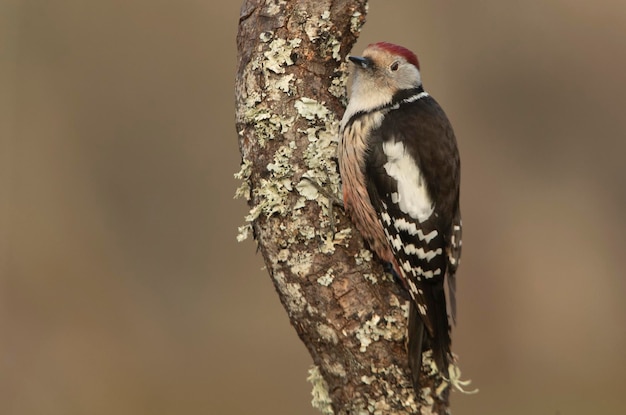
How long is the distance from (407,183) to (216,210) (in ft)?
8.93

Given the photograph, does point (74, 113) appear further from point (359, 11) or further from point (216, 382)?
point (359, 11)

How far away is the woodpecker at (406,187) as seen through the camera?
9.48ft

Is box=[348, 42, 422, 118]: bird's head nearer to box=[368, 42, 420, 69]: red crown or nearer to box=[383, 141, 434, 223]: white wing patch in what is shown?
box=[368, 42, 420, 69]: red crown

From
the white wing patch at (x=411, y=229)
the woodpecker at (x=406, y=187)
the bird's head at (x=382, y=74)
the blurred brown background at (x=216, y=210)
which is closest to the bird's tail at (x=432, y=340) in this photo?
the woodpecker at (x=406, y=187)

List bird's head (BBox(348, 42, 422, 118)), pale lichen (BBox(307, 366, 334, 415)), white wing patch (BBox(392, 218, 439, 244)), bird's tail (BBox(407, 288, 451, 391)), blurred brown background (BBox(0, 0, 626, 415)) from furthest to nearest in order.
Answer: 1. blurred brown background (BBox(0, 0, 626, 415))
2. bird's head (BBox(348, 42, 422, 118))
3. white wing patch (BBox(392, 218, 439, 244))
4. pale lichen (BBox(307, 366, 334, 415))
5. bird's tail (BBox(407, 288, 451, 391))

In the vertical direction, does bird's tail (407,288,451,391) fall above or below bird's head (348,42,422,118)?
below

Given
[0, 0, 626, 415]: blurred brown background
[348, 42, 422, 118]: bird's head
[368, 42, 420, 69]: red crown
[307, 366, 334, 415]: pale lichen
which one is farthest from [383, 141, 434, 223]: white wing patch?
[0, 0, 626, 415]: blurred brown background

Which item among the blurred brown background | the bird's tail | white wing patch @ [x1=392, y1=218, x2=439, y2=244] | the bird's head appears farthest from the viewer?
the blurred brown background

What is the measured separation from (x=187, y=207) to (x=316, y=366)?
291 centimetres

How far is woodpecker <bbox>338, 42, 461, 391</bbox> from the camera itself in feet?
9.48

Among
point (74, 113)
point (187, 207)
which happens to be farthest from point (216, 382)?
point (74, 113)

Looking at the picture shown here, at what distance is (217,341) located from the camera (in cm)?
579

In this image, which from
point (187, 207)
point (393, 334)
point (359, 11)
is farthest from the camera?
point (187, 207)

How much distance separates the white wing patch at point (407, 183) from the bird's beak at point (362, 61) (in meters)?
0.35
